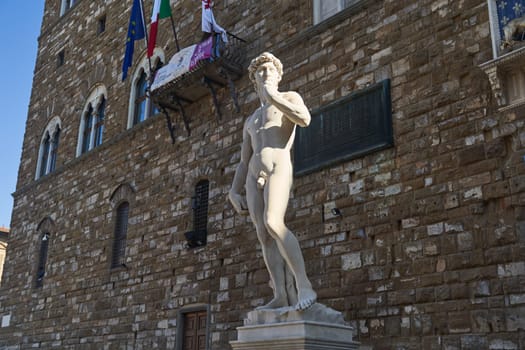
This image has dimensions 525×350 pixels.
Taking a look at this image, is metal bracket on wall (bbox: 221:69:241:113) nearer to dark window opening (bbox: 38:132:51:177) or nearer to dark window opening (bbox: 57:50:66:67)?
dark window opening (bbox: 38:132:51:177)

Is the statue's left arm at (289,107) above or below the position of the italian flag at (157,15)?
below

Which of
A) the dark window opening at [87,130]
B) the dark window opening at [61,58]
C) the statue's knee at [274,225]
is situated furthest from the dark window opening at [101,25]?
the statue's knee at [274,225]

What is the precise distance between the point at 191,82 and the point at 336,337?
6934 mm

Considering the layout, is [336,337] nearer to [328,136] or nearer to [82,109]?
[328,136]

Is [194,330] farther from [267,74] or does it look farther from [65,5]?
[65,5]

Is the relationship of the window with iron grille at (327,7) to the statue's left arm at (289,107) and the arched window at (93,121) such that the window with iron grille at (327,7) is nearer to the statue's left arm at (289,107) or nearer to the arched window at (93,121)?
the statue's left arm at (289,107)

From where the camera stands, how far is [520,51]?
6125mm

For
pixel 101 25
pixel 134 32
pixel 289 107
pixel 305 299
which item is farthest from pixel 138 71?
pixel 305 299

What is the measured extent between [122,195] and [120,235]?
2.69 feet

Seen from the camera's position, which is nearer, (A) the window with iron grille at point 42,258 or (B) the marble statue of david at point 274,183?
(B) the marble statue of david at point 274,183

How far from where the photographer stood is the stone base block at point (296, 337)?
14.0 ft

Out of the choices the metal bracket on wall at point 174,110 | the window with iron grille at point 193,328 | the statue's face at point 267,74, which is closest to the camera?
the statue's face at point 267,74

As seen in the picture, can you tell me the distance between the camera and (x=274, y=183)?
495cm

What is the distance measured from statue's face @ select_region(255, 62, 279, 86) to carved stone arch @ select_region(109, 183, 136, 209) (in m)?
7.20
